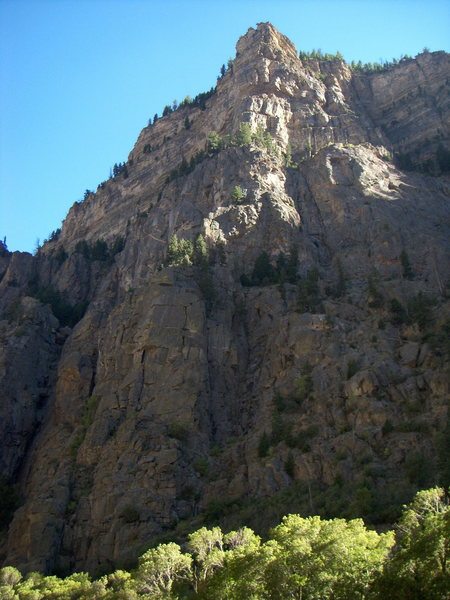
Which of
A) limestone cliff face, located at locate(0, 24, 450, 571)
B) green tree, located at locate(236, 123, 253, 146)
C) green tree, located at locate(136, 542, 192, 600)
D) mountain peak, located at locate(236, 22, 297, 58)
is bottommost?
green tree, located at locate(136, 542, 192, 600)

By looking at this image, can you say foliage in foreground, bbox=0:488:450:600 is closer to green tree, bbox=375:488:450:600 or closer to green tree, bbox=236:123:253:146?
green tree, bbox=375:488:450:600

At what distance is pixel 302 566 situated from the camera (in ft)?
91.5

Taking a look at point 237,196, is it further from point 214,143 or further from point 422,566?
point 422,566

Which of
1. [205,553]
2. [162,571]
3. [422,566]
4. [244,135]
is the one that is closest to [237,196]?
[244,135]

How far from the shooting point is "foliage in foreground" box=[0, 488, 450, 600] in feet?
78.8

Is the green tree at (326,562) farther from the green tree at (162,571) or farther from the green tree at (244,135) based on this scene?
the green tree at (244,135)

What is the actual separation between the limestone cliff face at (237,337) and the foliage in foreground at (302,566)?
29.2 feet

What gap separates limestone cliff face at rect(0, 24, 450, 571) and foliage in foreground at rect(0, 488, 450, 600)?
8.89 m

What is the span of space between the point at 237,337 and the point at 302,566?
115 ft

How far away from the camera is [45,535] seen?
47.0 m

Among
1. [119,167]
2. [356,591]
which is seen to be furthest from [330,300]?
[119,167]

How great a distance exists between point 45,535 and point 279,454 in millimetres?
17254

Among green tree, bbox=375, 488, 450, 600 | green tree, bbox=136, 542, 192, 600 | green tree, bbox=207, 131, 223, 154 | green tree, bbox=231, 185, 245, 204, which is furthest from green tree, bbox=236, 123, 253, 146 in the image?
green tree, bbox=375, 488, 450, 600

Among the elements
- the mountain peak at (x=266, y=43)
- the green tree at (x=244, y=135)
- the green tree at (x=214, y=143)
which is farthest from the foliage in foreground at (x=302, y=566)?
the mountain peak at (x=266, y=43)
